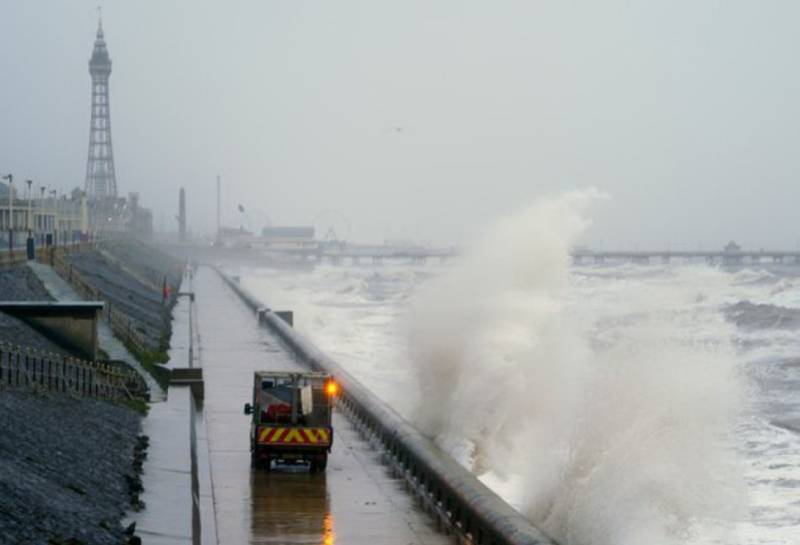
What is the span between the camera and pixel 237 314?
5375 centimetres

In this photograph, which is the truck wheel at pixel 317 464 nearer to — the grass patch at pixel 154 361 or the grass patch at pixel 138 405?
the grass patch at pixel 138 405

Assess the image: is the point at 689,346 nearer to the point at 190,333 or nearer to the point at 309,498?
the point at 309,498

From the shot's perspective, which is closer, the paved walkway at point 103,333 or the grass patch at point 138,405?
the grass patch at point 138,405

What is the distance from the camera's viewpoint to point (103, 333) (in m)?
28.2

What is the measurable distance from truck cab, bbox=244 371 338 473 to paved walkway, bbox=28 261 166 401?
6.05 meters

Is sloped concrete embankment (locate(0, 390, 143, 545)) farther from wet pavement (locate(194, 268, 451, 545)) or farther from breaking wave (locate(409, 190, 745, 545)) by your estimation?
breaking wave (locate(409, 190, 745, 545))

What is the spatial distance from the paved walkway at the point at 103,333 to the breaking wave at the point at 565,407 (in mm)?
4509

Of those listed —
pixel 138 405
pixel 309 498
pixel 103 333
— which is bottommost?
pixel 309 498

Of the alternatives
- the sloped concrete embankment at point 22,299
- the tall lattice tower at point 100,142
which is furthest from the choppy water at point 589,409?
the tall lattice tower at point 100,142

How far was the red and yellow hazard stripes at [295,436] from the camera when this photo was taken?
16.8m

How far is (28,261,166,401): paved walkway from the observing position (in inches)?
946

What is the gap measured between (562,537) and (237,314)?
4072cm

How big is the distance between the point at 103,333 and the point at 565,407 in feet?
35.8

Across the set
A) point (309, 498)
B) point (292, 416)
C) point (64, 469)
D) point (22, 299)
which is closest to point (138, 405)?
point (292, 416)
